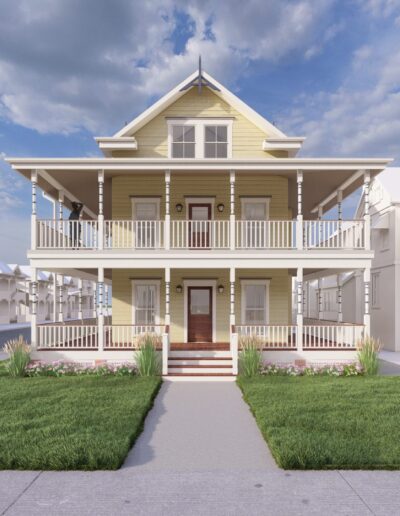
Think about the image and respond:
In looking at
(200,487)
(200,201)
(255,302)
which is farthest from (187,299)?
(200,487)

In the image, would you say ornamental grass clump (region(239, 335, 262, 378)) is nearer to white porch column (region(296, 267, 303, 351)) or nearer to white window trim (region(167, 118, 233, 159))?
white porch column (region(296, 267, 303, 351))

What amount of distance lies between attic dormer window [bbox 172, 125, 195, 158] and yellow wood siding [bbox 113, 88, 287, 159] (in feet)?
1.21

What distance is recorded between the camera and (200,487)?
4.81 meters

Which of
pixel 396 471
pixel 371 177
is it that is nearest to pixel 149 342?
pixel 396 471

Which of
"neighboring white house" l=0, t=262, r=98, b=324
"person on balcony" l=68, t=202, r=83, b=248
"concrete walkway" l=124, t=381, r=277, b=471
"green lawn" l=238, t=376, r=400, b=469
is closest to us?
"green lawn" l=238, t=376, r=400, b=469

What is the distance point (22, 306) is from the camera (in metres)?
44.8

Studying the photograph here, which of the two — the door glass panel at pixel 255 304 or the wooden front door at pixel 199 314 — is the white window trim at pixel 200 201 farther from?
the door glass panel at pixel 255 304

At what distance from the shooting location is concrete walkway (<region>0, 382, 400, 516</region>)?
14.2 ft

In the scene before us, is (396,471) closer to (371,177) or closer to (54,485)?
(54,485)

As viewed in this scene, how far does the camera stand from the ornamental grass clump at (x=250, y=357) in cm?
1159

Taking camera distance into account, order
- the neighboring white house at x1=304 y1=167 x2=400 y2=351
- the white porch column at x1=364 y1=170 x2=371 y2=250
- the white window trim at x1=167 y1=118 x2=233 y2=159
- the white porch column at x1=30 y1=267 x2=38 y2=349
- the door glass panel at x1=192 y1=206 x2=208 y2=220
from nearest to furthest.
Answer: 1. the white porch column at x1=30 y1=267 x2=38 y2=349
2. the white porch column at x1=364 y1=170 x2=371 y2=250
3. the door glass panel at x1=192 y1=206 x2=208 y2=220
4. the white window trim at x1=167 y1=118 x2=233 y2=159
5. the neighboring white house at x1=304 y1=167 x2=400 y2=351

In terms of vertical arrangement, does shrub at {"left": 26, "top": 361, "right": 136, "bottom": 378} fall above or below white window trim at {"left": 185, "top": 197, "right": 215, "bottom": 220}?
below

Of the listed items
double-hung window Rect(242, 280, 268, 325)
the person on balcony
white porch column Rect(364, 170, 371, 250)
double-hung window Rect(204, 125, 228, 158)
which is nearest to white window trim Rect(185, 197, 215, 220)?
double-hung window Rect(204, 125, 228, 158)

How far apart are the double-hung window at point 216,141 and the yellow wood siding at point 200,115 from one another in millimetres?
368
